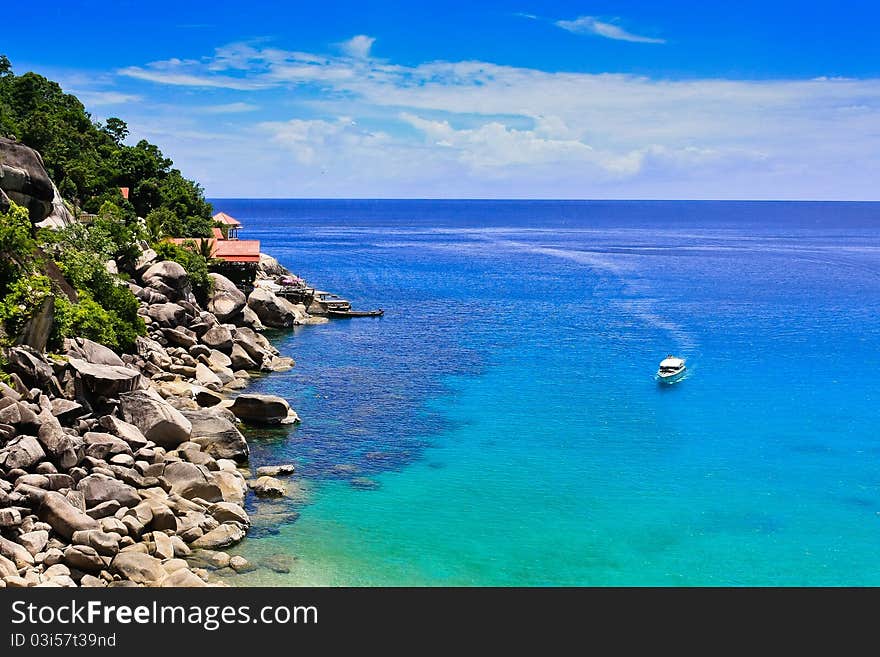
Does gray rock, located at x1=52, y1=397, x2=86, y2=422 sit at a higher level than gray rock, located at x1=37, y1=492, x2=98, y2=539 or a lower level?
higher

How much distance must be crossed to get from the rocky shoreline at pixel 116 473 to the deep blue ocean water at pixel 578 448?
6.34 feet

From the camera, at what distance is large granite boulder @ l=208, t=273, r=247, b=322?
68.1 meters

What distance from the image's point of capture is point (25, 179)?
5078cm

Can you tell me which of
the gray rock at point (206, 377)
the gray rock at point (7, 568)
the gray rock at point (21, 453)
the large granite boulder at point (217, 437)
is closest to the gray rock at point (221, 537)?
the gray rock at point (7, 568)

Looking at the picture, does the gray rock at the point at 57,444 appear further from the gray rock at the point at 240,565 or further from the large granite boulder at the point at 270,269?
the large granite boulder at the point at 270,269

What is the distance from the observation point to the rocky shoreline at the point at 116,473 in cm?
2845

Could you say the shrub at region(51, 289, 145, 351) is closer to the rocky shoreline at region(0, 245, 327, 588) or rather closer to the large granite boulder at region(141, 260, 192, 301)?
the rocky shoreline at region(0, 245, 327, 588)

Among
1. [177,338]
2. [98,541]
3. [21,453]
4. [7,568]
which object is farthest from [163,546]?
[177,338]

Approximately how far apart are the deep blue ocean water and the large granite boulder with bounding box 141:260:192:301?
10.3m

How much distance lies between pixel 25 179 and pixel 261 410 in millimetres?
21232

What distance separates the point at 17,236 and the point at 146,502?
18.4 m

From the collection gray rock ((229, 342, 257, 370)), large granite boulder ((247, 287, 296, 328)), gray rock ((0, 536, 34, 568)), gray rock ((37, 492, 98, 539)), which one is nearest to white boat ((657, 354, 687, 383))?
gray rock ((229, 342, 257, 370))

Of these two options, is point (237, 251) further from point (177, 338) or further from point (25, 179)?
point (25, 179)
